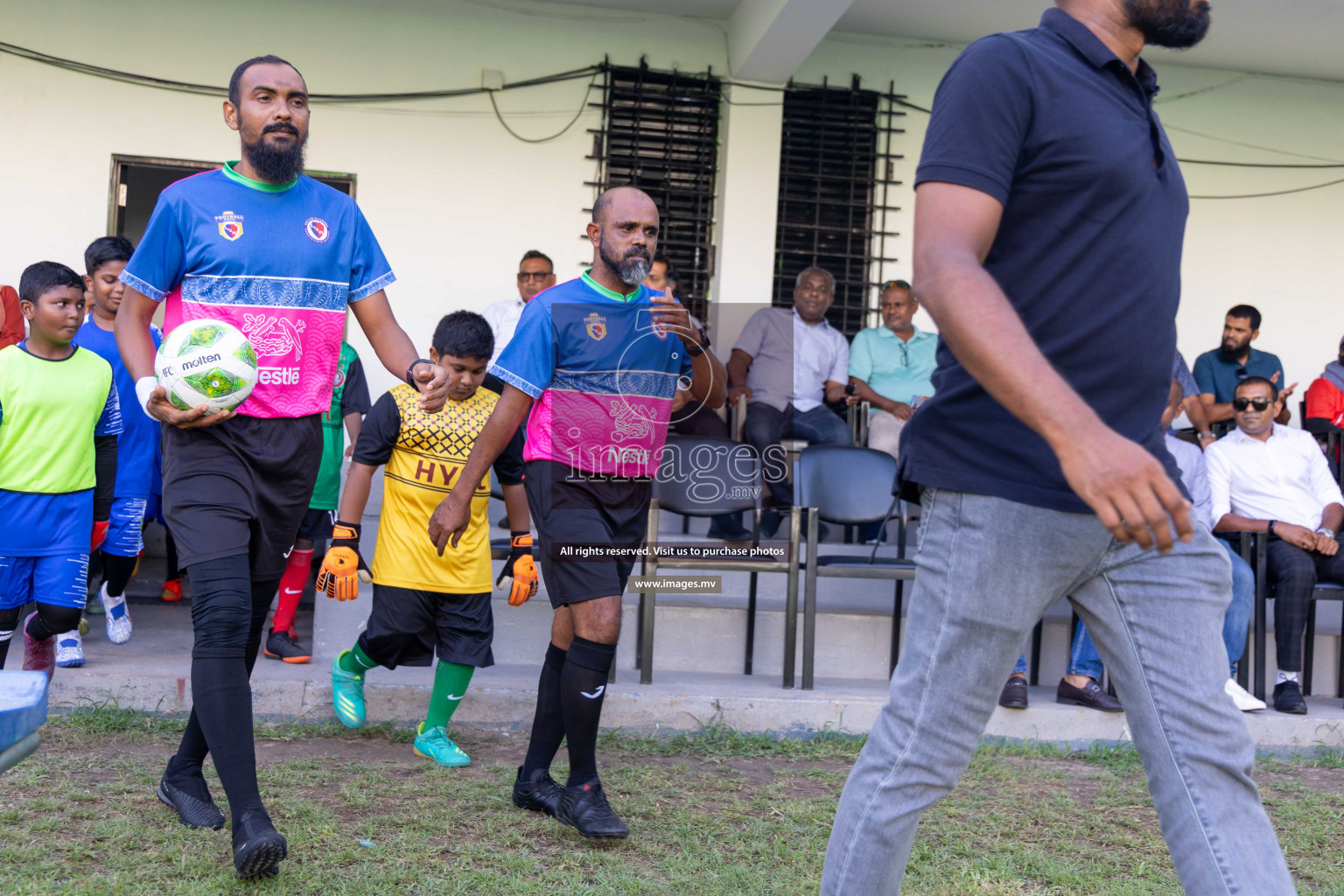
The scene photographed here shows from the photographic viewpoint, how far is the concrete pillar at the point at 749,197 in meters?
8.30

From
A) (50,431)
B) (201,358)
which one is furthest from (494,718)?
(201,358)

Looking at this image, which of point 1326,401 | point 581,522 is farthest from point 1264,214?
point 581,522

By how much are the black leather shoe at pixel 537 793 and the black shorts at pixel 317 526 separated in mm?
2534

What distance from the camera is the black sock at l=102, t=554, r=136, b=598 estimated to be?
5.46m

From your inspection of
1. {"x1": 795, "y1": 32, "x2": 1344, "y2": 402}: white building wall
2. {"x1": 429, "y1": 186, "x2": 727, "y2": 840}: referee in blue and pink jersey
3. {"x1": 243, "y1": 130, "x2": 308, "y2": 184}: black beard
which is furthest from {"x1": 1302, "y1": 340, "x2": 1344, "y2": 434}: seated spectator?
{"x1": 243, "y1": 130, "x2": 308, "y2": 184}: black beard

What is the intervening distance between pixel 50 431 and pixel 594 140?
4767 mm

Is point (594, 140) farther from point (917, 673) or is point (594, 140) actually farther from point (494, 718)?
point (917, 673)

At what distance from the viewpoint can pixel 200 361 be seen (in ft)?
9.57

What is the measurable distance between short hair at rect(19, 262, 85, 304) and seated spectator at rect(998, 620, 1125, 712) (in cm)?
433

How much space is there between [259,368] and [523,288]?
458cm

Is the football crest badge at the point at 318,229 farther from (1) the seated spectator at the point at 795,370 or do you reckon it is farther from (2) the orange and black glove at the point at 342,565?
(1) the seated spectator at the point at 795,370

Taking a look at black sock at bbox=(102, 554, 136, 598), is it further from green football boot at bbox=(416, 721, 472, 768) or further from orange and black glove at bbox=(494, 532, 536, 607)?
orange and black glove at bbox=(494, 532, 536, 607)

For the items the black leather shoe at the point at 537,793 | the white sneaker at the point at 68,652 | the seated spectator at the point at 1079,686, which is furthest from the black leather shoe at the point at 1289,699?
the white sneaker at the point at 68,652

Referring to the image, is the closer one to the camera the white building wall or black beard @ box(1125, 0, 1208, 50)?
black beard @ box(1125, 0, 1208, 50)
